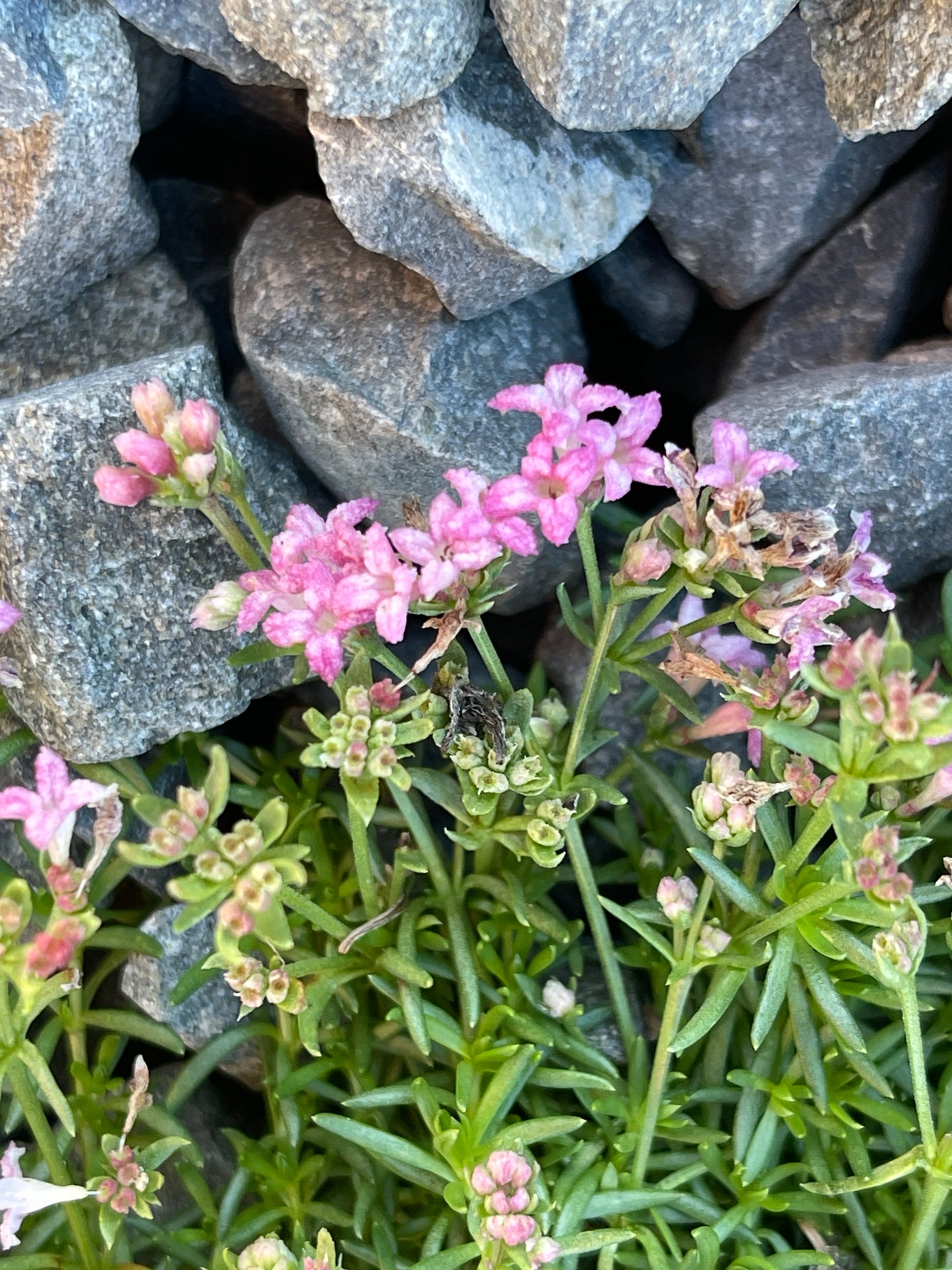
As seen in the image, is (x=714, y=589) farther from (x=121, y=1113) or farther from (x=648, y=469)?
(x=121, y=1113)

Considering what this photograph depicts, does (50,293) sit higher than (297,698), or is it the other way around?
(50,293)

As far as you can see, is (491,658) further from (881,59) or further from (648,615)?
(881,59)

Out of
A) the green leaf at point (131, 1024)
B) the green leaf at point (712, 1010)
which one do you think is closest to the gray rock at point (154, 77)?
the green leaf at point (131, 1024)

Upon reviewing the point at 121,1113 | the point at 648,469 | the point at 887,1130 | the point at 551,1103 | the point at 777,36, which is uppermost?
the point at 777,36

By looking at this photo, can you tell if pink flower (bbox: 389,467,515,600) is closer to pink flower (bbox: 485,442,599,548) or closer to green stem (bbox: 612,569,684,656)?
pink flower (bbox: 485,442,599,548)

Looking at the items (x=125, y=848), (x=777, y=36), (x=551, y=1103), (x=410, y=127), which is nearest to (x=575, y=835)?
(x=551, y=1103)

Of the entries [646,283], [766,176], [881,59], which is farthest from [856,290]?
[881,59]

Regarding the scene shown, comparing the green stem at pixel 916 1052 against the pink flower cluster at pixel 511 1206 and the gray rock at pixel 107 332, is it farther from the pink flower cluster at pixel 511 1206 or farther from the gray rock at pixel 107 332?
the gray rock at pixel 107 332
